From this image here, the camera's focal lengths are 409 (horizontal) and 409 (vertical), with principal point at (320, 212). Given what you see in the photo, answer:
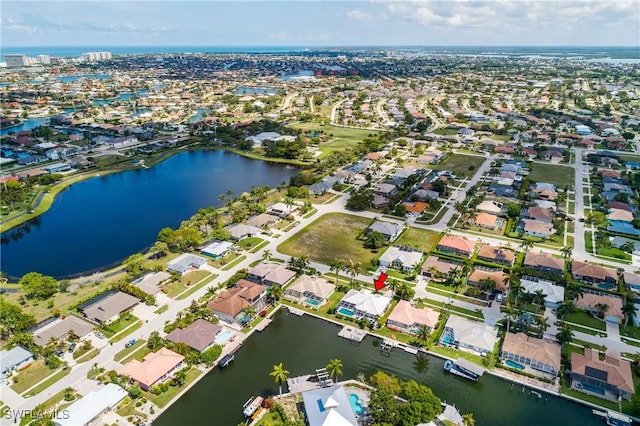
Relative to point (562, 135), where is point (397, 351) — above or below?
below

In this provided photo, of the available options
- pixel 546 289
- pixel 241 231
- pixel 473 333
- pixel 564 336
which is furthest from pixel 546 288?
pixel 241 231

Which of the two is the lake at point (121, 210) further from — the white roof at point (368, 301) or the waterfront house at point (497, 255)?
the waterfront house at point (497, 255)

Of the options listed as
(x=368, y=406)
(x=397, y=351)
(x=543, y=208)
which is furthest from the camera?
(x=543, y=208)

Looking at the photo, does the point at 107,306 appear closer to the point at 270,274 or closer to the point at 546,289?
the point at 270,274

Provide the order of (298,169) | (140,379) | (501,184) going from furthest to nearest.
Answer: (298,169) < (501,184) < (140,379)

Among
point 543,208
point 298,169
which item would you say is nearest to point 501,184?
point 543,208

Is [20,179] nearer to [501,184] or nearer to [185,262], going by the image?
[185,262]

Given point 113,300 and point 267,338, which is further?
point 113,300
